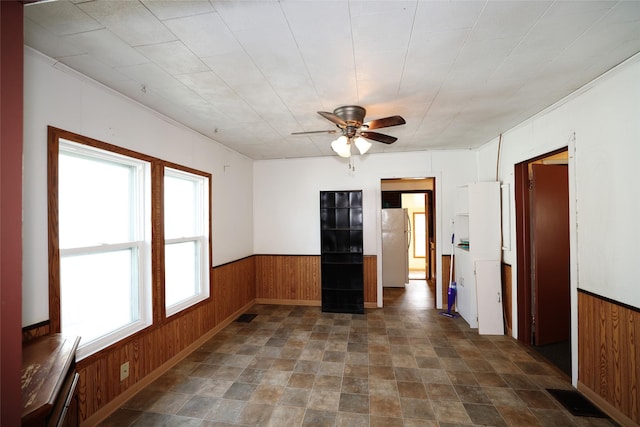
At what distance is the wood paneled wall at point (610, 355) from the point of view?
1896 mm

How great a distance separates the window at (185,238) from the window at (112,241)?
0.04ft

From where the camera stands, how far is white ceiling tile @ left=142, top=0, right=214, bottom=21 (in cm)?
133

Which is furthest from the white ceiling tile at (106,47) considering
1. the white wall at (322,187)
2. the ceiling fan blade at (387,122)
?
the white wall at (322,187)

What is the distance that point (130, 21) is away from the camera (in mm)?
1458

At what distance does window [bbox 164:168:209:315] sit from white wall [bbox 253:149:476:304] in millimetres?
1594

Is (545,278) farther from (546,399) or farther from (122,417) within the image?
(122,417)

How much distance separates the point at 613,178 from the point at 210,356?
4019 mm

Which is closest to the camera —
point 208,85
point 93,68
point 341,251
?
point 93,68

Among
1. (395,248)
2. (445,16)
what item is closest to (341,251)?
(395,248)

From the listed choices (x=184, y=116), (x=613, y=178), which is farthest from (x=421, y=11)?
(x=184, y=116)

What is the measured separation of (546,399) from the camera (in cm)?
228

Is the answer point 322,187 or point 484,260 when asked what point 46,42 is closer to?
point 322,187

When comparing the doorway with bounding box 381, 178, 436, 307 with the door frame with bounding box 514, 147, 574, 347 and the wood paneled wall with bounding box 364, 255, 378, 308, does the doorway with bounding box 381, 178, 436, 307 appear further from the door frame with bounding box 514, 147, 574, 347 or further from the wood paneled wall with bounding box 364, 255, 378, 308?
the door frame with bounding box 514, 147, 574, 347

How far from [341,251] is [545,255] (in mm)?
2660
